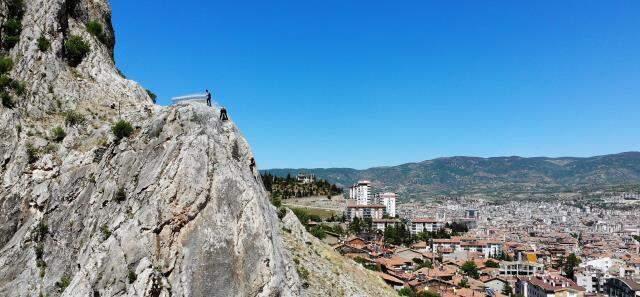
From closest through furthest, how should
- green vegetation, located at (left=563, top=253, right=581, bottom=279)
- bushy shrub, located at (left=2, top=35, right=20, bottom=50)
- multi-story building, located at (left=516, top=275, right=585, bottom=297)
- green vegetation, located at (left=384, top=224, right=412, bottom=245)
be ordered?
bushy shrub, located at (left=2, top=35, right=20, bottom=50), multi-story building, located at (left=516, top=275, right=585, bottom=297), green vegetation, located at (left=563, top=253, right=581, bottom=279), green vegetation, located at (left=384, top=224, right=412, bottom=245)

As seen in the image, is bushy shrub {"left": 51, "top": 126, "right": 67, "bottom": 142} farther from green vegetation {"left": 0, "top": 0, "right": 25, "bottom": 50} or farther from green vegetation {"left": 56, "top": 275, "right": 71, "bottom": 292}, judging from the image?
green vegetation {"left": 56, "top": 275, "right": 71, "bottom": 292}

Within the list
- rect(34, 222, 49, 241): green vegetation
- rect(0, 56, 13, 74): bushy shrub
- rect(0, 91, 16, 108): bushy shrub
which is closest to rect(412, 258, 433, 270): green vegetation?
rect(0, 56, 13, 74): bushy shrub

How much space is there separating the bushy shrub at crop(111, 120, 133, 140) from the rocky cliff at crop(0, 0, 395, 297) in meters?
0.07

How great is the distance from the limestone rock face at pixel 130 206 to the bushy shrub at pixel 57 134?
0.48ft

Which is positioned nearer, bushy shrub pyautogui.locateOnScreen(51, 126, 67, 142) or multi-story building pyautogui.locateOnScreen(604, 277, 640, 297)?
bushy shrub pyautogui.locateOnScreen(51, 126, 67, 142)

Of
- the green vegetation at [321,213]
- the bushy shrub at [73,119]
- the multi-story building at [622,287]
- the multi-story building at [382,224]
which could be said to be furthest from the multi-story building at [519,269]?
the bushy shrub at [73,119]

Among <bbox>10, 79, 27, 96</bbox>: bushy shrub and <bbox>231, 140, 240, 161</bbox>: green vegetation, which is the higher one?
<bbox>10, 79, 27, 96</bbox>: bushy shrub

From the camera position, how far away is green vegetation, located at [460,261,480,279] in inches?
4245

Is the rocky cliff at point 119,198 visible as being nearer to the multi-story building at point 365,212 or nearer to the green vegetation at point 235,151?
the green vegetation at point 235,151

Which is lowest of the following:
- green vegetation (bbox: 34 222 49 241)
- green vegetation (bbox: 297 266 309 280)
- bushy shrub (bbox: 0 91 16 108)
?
green vegetation (bbox: 297 266 309 280)

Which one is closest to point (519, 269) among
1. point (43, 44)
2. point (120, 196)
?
point (43, 44)

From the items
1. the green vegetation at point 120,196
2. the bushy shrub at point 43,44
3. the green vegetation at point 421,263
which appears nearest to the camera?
the green vegetation at point 120,196

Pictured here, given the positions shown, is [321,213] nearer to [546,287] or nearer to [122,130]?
[546,287]

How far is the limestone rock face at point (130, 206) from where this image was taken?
2044 cm
